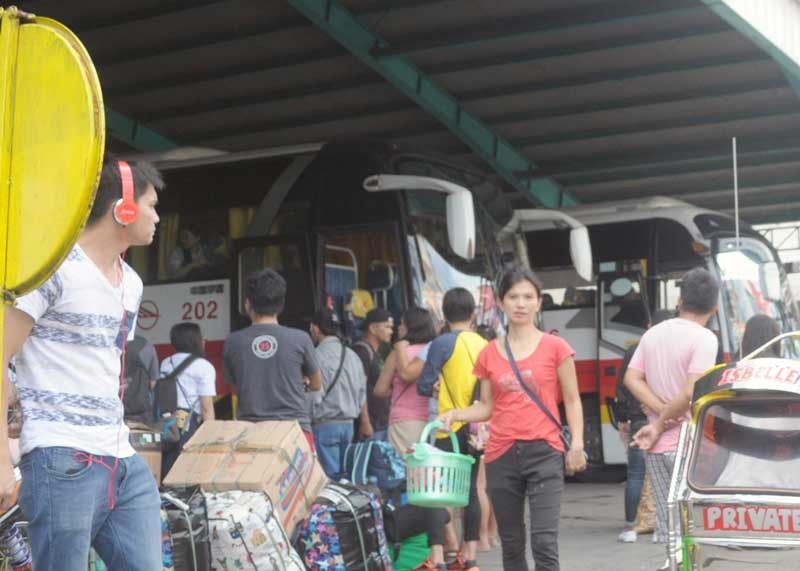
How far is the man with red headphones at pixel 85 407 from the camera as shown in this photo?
147 inches

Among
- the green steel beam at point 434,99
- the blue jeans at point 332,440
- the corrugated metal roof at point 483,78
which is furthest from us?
the corrugated metal roof at point 483,78

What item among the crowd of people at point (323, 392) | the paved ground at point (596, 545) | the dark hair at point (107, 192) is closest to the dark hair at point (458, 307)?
the crowd of people at point (323, 392)

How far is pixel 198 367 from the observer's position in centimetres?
956

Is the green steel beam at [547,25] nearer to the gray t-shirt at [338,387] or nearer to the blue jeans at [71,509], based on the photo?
the gray t-shirt at [338,387]

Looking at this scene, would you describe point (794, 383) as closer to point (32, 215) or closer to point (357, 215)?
point (32, 215)

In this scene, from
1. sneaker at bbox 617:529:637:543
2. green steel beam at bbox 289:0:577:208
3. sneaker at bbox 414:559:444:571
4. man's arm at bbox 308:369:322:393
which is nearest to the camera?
man's arm at bbox 308:369:322:393

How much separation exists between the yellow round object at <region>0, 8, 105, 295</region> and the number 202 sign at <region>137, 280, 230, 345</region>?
388 inches

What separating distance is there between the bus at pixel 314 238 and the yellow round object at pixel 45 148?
8894mm

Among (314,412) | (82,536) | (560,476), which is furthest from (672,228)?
(82,536)

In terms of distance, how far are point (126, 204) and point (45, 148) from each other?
3.64 ft

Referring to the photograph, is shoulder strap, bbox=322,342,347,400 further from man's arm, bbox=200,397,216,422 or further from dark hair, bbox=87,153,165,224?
dark hair, bbox=87,153,165,224

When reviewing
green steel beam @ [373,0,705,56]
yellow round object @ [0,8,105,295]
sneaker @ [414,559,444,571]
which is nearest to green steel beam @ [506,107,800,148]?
green steel beam @ [373,0,705,56]

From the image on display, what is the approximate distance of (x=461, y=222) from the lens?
11906mm

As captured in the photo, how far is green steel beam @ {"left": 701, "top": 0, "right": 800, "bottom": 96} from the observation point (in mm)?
12297
